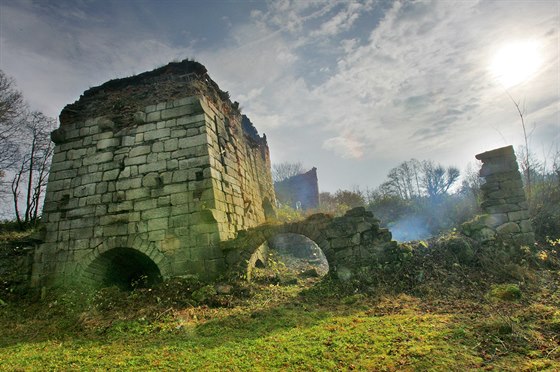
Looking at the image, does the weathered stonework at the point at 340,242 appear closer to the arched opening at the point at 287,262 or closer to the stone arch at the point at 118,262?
the arched opening at the point at 287,262

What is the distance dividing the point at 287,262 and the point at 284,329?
688 cm

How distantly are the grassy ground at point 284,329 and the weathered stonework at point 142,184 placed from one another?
2.78 feet

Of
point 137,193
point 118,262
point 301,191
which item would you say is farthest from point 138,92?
point 301,191

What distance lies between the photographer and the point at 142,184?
25.0 feet

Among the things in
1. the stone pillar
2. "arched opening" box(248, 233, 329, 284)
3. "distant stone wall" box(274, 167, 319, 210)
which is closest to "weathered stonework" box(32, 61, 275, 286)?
"arched opening" box(248, 233, 329, 284)

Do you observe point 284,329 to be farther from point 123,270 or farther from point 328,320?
point 123,270

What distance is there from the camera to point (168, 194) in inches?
292

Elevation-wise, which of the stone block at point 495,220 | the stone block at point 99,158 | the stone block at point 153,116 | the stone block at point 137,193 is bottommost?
the stone block at point 495,220

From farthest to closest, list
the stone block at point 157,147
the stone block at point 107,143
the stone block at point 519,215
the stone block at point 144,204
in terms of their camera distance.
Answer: the stone block at point 107,143 < the stone block at point 157,147 < the stone block at point 144,204 < the stone block at point 519,215

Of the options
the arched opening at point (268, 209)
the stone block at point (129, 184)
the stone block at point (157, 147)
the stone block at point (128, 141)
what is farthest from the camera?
the arched opening at point (268, 209)

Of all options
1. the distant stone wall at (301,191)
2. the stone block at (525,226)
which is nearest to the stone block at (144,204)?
the stone block at (525,226)

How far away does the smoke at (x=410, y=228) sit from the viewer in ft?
48.4

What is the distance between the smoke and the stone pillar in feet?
22.4

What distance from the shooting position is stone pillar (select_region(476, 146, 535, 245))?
7.19m
